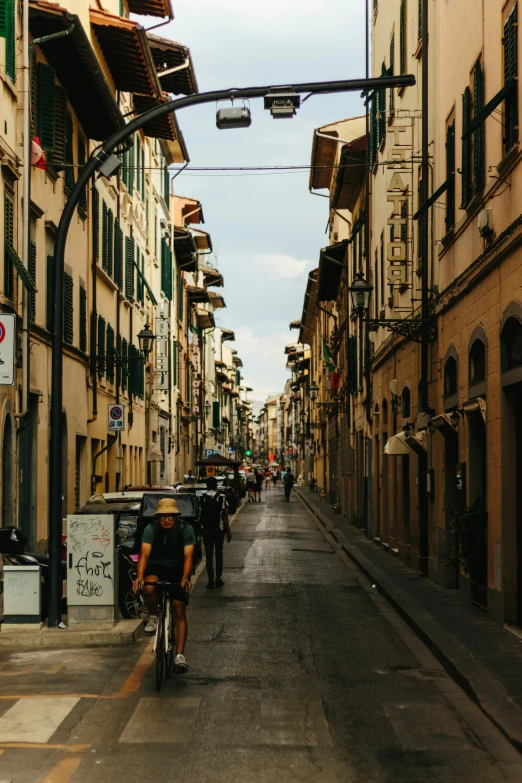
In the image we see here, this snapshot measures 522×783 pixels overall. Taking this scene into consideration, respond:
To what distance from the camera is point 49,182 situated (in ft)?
77.7

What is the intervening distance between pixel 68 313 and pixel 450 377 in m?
10.8

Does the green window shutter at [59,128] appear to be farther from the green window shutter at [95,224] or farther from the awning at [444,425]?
the awning at [444,425]

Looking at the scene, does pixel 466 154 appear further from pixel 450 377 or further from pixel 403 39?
pixel 403 39

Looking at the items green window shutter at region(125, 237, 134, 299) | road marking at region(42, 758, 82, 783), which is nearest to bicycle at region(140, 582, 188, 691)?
road marking at region(42, 758, 82, 783)

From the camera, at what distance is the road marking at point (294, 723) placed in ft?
27.3

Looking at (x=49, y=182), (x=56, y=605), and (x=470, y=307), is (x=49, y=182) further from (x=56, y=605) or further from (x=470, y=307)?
(x=56, y=605)

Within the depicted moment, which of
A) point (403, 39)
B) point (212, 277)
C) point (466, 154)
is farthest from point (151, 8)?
point (212, 277)

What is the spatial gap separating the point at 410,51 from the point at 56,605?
1432cm

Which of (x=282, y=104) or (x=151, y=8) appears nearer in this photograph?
(x=282, y=104)

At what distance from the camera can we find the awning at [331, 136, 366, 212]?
35750 mm

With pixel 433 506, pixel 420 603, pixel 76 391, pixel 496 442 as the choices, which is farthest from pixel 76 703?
pixel 76 391

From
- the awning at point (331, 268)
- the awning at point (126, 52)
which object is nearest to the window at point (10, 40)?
the awning at point (126, 52)

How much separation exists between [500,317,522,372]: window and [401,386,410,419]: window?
960 centimetres

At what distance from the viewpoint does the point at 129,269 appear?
38.6 meters
